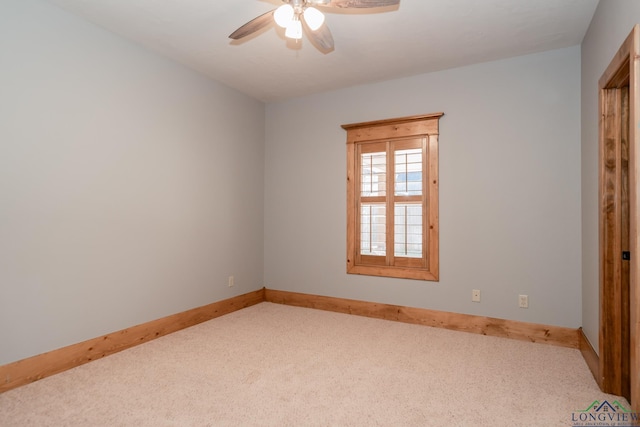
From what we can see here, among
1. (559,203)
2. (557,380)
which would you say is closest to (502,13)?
(559,203)

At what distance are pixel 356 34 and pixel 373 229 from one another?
2.07 meters

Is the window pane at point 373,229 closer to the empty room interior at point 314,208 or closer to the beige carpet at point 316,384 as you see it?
the empty room interior at point 314,208

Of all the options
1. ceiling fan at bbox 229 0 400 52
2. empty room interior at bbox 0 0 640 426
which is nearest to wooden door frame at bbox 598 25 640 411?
empty room interior at bbox 0 0 640 426

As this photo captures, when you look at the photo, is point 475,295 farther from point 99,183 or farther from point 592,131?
point 99,183

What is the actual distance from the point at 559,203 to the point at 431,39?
188 centimetres

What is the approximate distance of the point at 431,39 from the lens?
3121 mm

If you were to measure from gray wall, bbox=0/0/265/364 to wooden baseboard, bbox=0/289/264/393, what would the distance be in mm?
69

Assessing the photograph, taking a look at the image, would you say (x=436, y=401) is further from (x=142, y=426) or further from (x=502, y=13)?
(x=502, y=13)

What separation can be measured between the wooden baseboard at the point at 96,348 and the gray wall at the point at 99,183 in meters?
0.07

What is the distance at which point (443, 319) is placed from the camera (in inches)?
146

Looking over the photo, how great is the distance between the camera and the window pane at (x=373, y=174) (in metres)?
4.09

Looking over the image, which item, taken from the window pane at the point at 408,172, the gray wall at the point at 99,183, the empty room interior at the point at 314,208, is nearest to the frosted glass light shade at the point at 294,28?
the empty room interior at the point at 314,208

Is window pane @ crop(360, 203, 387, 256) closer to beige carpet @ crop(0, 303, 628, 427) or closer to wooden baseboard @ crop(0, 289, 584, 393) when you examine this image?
wooden baseboard @ crop(0, 289, 584, 393)

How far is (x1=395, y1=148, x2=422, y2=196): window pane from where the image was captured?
3.89 m
